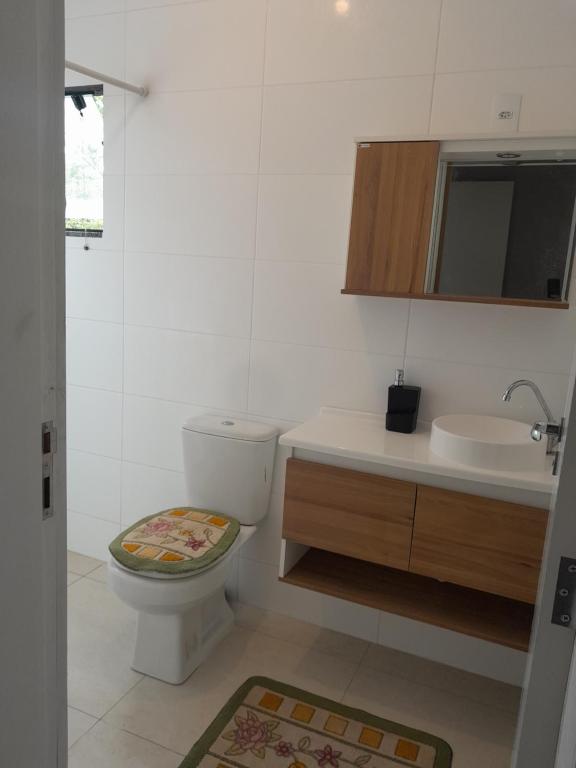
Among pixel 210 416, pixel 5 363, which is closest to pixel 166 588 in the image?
pixel 210 416

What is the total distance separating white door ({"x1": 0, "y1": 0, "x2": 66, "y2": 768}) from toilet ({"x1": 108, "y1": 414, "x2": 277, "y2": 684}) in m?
1.28

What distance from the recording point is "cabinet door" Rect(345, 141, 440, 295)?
193cm

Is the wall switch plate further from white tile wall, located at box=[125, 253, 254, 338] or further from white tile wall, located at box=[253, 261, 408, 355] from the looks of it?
white tile wall, located at box=[125, 253, 254, 338]

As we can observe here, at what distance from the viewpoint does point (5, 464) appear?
1.86 ft

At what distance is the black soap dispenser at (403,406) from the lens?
2.08m

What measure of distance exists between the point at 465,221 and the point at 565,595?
4.83ft

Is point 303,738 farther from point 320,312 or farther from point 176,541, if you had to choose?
point 320,312

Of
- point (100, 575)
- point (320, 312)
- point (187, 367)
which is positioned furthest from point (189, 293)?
point (100, 575)

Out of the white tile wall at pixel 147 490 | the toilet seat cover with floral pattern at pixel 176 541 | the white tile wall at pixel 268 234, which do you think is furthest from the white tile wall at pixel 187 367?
the toilet seat cover with floral pattern at pixel 176 541

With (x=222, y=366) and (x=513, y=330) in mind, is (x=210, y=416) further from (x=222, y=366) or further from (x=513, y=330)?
(x=513, y=330)

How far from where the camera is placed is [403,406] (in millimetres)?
2090

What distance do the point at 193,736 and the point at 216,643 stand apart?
0.45m

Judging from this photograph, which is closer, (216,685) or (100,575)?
(216,685)

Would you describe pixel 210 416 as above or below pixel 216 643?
above
